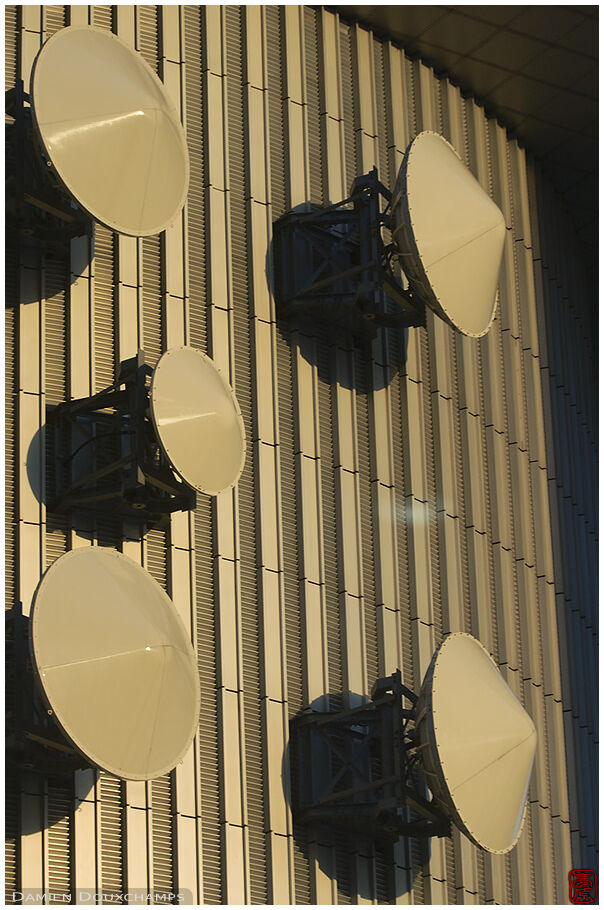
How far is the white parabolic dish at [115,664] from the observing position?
20.1m

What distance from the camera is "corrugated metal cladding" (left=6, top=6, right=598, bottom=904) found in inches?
923

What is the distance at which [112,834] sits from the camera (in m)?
22.3

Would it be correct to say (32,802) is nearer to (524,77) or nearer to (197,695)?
(197,695)

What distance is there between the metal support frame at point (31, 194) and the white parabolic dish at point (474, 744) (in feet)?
25.1

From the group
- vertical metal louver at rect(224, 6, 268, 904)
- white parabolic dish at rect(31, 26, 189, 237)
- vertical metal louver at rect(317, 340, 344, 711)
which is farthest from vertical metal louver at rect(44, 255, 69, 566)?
vertical metal louver at rect(317, 340, 344, 711)

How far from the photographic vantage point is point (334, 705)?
25734 mm

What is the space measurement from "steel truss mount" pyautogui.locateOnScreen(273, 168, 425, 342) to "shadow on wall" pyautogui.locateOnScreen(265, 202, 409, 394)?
7 centimetres

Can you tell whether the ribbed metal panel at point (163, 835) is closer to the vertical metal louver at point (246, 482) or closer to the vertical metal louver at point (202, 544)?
the vertical metal louver at point (202, 544)

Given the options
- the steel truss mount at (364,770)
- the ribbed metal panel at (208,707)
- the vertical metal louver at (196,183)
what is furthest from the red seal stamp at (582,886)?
the vertical metal louver at (196,183)

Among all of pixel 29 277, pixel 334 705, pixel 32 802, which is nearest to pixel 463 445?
pixel 334 705

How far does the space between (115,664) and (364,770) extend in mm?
5725

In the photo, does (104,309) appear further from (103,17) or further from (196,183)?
(103,17)

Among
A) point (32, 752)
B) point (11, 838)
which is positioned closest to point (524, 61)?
point (32, 752)

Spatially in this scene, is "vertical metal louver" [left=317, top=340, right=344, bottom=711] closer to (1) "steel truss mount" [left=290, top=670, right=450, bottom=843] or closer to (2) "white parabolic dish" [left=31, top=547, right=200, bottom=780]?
(1) "steel truss mount" [left=290, top=670, right=450, bottom=843]
